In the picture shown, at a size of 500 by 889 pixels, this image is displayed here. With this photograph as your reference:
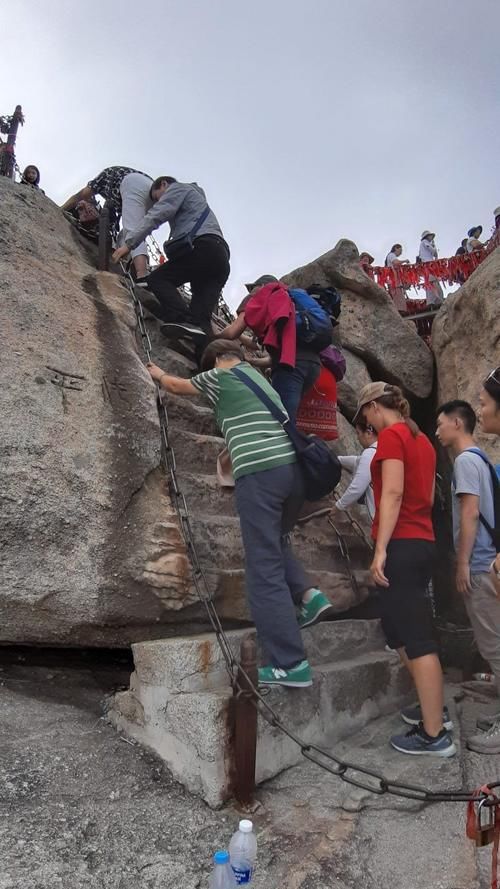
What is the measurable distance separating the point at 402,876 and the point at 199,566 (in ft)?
6.11

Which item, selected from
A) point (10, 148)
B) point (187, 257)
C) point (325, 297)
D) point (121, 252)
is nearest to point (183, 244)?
point (187, 257)

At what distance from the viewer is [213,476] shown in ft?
16.0

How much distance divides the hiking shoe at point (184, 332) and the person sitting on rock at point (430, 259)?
21.9 feet

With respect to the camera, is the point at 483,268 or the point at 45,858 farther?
the point at 483,268

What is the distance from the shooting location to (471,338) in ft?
27.1

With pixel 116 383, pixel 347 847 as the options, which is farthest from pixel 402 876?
pixel 116 383

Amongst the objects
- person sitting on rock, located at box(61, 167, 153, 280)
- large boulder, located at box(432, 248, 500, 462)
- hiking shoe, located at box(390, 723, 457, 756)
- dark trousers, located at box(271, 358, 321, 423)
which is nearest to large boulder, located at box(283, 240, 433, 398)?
large boulder, located at box(432, 248, 500, 462)

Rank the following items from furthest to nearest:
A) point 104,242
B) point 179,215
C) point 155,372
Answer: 1. point 104,242
2. point 179,215
3. point 155,372

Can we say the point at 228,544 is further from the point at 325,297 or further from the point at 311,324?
the point at 325,297

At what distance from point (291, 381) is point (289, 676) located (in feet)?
7.59

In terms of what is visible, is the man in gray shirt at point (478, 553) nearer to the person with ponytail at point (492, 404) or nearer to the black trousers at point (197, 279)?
the person with ponytail at point (492, 404)

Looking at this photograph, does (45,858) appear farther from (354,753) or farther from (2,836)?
(354,753)

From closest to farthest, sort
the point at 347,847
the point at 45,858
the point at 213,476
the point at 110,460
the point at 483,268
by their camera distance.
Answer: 1. the point at 45,858
2. the point at 347,847
3. the point at 110,460
4. the point at 213,476
5. the point at 483,268

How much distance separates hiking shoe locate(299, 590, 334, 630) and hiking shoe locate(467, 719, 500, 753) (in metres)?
1.24
